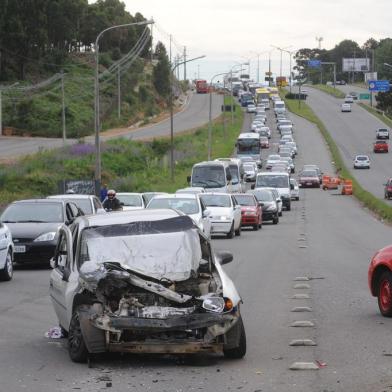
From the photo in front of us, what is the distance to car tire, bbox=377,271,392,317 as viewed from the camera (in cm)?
1370

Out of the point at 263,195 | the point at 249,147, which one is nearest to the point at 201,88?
the point at 249,147

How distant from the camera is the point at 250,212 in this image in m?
39.7

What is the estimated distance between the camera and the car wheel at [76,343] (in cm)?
1040

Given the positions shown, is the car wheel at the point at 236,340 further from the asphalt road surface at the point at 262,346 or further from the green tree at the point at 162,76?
the green tree at the point at 162,76

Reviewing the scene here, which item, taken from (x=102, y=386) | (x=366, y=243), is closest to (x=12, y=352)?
(x=102, y=386)

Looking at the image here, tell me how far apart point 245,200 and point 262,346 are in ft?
95.9

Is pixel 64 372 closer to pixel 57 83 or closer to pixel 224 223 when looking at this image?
pixel 224 223

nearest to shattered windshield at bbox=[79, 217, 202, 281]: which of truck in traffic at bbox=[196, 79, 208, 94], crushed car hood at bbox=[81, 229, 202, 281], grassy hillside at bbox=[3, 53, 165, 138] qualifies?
crushed car hood at bbox=[81, 229, 202, 281]

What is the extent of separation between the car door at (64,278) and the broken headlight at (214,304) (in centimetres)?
147

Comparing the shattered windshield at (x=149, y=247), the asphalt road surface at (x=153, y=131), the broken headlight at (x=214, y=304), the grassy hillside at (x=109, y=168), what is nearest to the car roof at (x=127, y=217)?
the shattered windshield at (x=149, y=247)

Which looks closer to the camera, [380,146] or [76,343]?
[76,343]

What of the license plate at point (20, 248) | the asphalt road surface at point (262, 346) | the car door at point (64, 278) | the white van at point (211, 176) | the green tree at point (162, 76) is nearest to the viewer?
the asphalt road surface at point (262, 346)

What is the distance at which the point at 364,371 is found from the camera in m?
9.96

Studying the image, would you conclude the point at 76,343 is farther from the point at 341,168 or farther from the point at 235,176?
the point at 341,168
